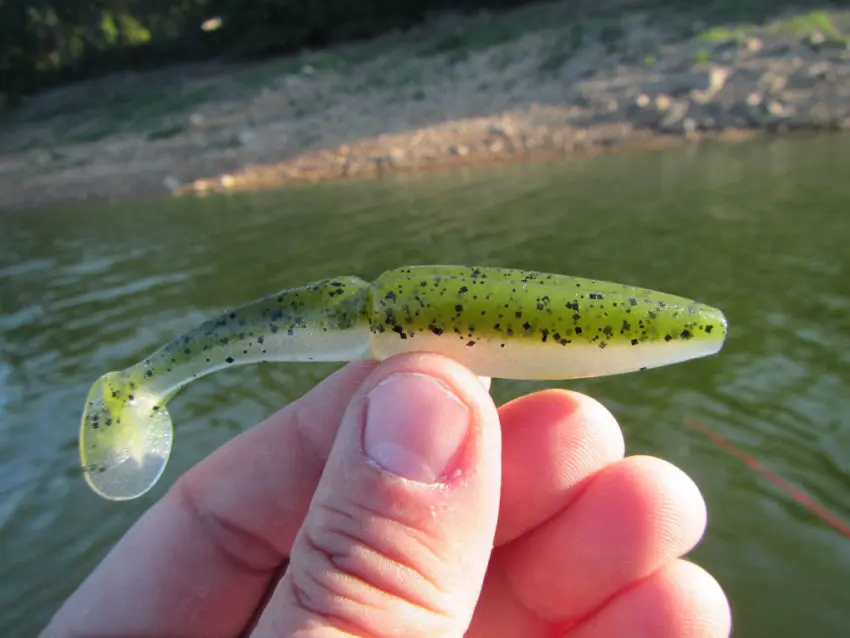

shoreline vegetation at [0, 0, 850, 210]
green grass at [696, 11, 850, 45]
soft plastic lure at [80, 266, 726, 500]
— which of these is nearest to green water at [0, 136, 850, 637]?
shoreline vegetation at [0, 0, 850, 210]

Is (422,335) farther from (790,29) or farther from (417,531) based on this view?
(790,29)

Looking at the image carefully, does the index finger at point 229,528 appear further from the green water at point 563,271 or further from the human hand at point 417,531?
the green water at point 563,271

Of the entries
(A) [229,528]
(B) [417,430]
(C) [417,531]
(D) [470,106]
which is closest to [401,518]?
(C) [417,531]

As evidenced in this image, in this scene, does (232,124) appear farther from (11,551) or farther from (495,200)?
(11,551)

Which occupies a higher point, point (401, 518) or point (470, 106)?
point (401, 518)

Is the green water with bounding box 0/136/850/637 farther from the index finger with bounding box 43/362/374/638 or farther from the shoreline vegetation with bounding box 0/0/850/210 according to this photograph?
the shoreline vegetation with bounding box 0/0/850/210

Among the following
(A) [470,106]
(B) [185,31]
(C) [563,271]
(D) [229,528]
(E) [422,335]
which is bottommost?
(C) [563,271]
